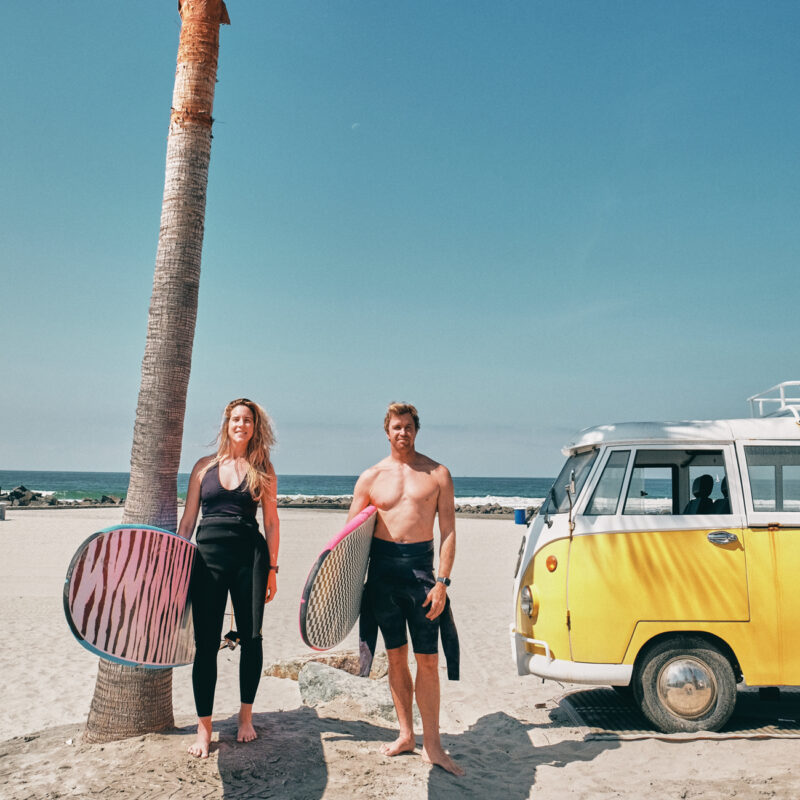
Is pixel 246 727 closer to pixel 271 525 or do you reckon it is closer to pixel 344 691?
pixel 271 525

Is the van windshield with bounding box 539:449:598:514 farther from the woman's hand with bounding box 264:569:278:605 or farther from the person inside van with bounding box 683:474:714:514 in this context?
the woman's hand with bounding box 264:569:278:605

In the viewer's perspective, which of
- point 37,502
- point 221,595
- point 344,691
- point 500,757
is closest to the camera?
point 221,595

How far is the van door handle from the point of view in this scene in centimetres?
555

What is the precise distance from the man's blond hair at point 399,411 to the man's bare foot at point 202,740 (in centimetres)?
227

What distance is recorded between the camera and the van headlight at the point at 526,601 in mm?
5851

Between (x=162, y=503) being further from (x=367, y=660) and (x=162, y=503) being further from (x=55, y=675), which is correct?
(x=55, y=675)

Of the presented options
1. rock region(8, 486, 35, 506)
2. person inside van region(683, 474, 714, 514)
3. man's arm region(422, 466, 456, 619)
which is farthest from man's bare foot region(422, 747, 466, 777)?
rock region(8, 486, 35, 506)

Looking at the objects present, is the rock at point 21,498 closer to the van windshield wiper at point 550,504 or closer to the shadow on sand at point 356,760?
the shadow on sand at point 356,760

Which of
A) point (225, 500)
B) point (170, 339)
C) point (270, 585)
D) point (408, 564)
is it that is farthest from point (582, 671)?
point (170, 339)

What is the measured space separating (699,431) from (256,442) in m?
3.64

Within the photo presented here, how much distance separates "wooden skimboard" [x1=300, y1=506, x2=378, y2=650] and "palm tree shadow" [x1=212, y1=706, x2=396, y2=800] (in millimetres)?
775

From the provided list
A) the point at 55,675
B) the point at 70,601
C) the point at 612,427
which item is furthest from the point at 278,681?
the point at 612,427

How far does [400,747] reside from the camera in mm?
4863

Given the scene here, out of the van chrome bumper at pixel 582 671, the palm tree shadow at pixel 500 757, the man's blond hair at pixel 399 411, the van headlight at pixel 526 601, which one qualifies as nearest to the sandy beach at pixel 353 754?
the palm tree shadow at pixel 500 757
